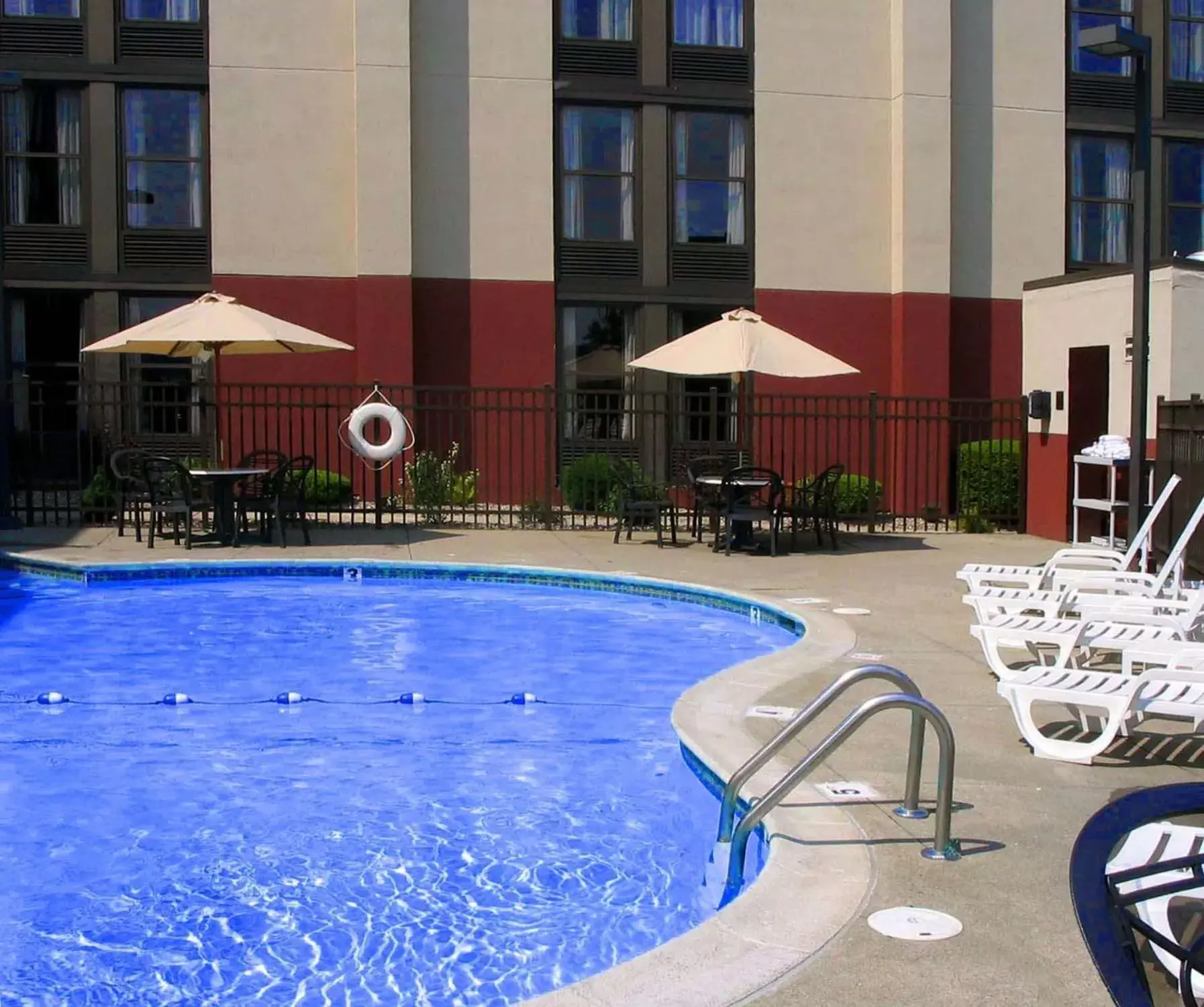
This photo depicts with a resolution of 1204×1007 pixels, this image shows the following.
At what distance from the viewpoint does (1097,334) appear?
1490cm

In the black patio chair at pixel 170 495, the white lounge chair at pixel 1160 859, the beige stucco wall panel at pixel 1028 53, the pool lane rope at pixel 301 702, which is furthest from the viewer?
the beige stucco wall panel at pixel 1028 53

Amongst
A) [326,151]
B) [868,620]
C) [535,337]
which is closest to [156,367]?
Result: [326,151]

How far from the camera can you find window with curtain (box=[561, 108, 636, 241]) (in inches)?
818

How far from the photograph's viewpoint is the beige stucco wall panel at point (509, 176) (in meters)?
20.1

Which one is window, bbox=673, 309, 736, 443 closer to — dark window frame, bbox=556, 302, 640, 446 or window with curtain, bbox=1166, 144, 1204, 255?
dark window frame, bbox=556, 302, 640, 446

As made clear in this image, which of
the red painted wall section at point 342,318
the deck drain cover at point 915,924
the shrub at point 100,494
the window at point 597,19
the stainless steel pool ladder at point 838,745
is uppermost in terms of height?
the window at point 597,19

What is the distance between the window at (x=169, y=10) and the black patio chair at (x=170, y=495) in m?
8.19

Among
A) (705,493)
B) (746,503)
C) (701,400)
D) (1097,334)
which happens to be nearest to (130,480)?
(705,493)

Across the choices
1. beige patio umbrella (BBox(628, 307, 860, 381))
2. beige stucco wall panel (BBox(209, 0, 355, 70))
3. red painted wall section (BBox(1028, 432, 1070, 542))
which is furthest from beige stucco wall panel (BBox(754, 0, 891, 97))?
beige patio umbrella (BBox(628, 307, 860, 381))

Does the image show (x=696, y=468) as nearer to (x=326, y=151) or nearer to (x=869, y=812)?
(x=326, y=151)

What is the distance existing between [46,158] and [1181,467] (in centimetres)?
1608

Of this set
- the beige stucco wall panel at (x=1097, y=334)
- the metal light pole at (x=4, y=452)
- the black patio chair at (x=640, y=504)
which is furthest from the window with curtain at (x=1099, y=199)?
the metal light pole at (x=4, y=452)

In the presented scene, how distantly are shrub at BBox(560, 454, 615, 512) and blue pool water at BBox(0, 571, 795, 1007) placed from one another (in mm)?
7244

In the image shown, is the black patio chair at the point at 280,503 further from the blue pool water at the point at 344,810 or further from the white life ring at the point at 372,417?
the blue pool water at the point at 344,810
